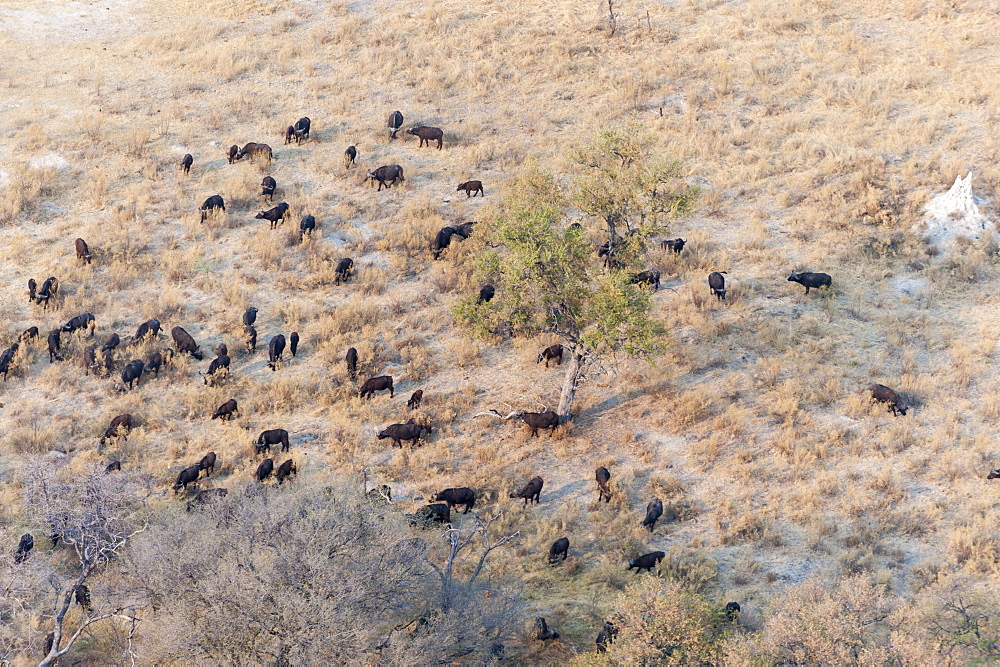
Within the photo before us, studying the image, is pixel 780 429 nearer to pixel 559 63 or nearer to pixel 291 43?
pixel 559 63

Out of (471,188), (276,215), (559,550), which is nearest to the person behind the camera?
(559,550)

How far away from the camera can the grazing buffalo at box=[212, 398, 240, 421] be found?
19.2 metres

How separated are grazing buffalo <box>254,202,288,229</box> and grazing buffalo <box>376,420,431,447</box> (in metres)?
9.31

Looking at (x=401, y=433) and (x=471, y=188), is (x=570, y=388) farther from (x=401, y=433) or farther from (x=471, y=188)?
(x=471, y=188)

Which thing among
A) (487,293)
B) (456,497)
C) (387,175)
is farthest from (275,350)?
(387,175)

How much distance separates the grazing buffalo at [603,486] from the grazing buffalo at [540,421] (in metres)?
1.85

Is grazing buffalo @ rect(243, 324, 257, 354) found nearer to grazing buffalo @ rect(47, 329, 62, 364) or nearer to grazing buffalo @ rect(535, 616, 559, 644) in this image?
grazing buffalo @ rect(47, 329, 62, 364)

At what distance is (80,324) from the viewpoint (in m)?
21.5

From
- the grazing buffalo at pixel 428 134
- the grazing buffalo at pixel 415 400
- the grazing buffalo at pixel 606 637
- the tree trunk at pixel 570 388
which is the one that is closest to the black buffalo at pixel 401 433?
the grazing buffalo at pixel 415 400

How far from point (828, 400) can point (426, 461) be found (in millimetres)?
8297

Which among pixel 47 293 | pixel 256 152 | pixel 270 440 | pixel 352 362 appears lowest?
pixel 270 440

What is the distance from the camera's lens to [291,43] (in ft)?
115

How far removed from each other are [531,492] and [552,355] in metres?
4.80

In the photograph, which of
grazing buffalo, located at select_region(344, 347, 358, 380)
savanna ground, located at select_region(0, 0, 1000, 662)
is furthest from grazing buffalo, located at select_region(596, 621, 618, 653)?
grazing buffalo, located at select_region(344, 347, 358, 380)
